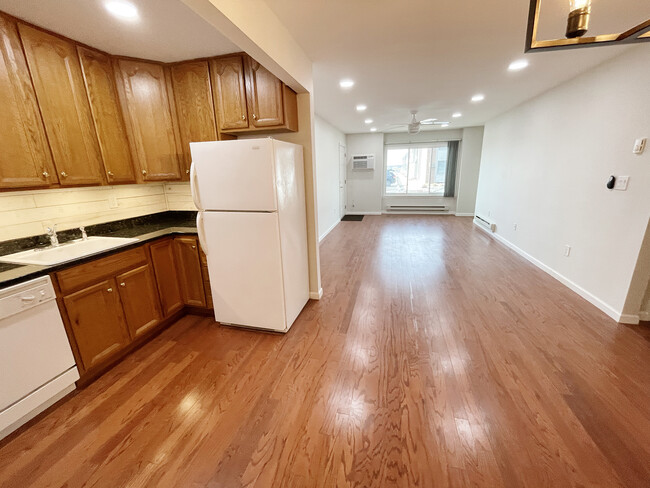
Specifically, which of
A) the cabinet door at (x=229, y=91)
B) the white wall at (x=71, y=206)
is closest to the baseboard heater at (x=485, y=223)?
the cabinet door at (x=229, y=91)

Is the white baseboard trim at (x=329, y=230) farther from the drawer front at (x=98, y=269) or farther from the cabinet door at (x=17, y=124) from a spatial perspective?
the cabinet door at (x=17, y=124)

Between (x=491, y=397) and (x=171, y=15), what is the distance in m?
3.23

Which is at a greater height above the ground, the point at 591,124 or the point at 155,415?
the point at 591,124

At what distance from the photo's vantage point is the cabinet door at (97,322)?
1.79 metres

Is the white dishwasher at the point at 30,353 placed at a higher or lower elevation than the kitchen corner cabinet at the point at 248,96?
lower

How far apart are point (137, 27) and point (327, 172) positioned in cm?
435

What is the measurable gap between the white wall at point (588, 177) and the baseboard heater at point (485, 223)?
3.38 ft

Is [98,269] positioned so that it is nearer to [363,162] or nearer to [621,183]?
[621,183]

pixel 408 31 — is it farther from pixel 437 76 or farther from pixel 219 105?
pixel 219 105

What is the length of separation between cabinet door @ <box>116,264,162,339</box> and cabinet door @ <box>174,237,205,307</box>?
1.00 ft

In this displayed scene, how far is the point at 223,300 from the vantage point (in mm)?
2508

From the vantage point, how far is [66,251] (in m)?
2.04

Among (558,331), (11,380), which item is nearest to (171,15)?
(11,380)

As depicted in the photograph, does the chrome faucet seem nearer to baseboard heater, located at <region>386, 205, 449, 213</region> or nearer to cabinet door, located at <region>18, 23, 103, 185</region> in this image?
cabinet door, located at <region>18, 23, 103, 185</region>
